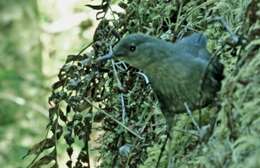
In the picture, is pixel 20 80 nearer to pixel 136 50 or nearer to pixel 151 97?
pixel 151 97

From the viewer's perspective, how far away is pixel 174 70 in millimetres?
1061

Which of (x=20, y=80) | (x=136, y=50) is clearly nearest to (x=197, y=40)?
(x=136, y=50)

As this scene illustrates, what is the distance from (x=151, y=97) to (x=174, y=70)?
0.33 metres

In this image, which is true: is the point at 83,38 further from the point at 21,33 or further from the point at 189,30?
the point at 189,30

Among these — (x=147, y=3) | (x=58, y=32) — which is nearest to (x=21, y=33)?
(x=58, y=32)

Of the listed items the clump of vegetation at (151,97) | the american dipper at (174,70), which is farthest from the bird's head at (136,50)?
the clump of vegetation at (151,97)

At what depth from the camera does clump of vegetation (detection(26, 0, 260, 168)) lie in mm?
897

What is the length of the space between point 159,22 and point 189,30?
0.42 feet

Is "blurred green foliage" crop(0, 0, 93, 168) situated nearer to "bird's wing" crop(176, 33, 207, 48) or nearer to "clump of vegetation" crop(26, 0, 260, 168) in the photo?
"clump of vegetation" crop(26, 0, 260, 168)

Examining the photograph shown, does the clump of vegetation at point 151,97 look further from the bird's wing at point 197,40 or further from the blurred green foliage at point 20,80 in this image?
the blurred green foliage at point 20,80

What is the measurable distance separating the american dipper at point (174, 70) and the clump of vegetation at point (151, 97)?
0.11ft

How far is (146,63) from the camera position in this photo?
1080 millimetres

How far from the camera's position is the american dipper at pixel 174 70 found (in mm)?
1049

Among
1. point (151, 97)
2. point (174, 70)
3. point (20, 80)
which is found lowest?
point (20, 80)
